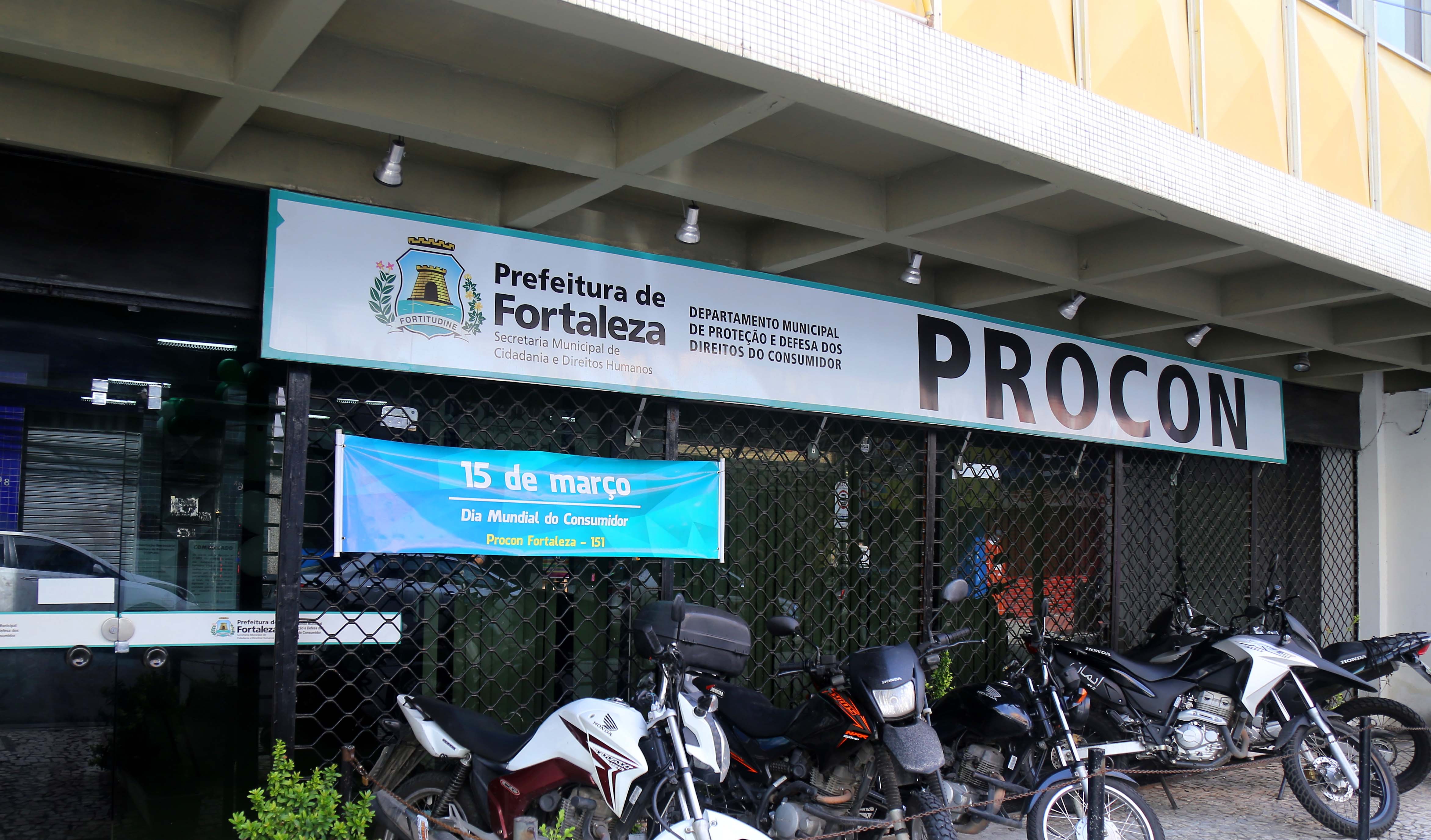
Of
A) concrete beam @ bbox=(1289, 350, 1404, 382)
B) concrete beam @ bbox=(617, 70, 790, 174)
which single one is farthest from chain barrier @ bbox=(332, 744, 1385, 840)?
concrete beam @ bbox=(1289, 350, 1404, 382)

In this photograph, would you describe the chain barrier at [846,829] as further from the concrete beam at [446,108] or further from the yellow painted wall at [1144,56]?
the yellow painted wall at [1144,56]

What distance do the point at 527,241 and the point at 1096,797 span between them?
3432mm

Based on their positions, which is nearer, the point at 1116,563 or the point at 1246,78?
the point at 1246,78

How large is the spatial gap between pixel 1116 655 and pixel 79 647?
505 centimetres

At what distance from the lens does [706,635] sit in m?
4.09

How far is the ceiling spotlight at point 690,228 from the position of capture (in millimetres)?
5000

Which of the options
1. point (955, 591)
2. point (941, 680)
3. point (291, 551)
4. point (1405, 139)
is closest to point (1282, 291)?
point (1405, 139)

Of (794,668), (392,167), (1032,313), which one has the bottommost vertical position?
(794,668)

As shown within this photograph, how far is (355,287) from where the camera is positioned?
14.4 ft

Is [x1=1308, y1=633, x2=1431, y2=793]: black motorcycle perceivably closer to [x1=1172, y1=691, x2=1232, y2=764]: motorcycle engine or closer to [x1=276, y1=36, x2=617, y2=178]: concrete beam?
[x1=1172, y1=691, x2=1232, y2=764]: motorcycle engine

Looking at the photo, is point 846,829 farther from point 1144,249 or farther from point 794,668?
point 1144,249

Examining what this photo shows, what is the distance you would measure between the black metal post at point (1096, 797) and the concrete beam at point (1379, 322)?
187 inches

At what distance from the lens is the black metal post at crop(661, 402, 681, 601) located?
5.25 metres

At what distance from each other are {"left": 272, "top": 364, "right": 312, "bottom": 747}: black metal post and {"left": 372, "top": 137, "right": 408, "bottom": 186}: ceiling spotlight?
2.81ft
